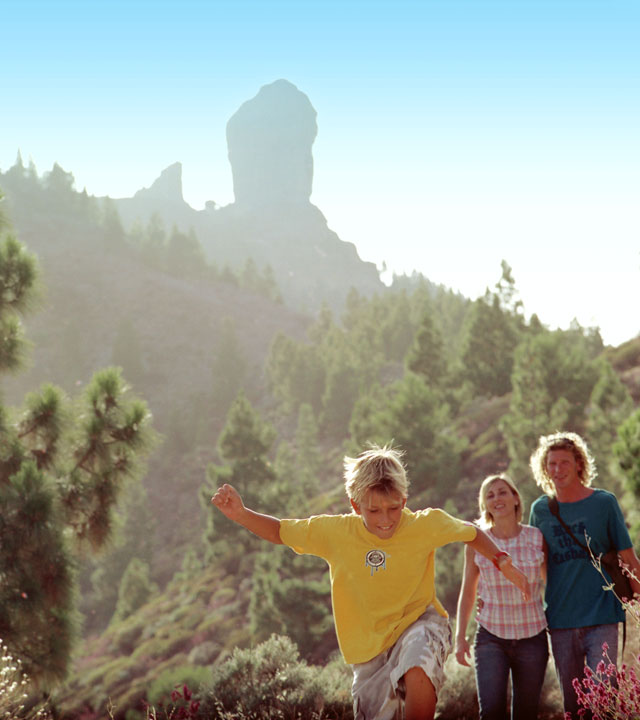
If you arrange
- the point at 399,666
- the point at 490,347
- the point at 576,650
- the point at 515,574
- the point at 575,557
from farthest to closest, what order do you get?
1. the point at 490,347
2. the point at 575,557
3. the point at 576,650
4. the point at 515,574
5. the point at 399,666

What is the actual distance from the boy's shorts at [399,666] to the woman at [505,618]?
849mm

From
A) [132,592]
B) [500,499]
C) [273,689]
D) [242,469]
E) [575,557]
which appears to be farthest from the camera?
[132,592]

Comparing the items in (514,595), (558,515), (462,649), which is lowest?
(462,649)

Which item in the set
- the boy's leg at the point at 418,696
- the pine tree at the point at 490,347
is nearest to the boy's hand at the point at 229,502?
the boy's leg at the point at 418,696

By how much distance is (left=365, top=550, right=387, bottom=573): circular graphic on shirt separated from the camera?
325 cm

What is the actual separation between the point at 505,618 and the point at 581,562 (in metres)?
0.57

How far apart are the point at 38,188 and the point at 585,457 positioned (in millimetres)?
128606

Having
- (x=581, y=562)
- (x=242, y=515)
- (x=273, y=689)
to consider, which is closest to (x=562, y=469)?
(x=581, y=562)

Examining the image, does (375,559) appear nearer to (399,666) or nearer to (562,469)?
(399,666)

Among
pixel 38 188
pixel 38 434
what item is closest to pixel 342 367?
pixel 38 434

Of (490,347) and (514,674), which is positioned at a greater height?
(490,347)

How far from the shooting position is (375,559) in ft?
10.7

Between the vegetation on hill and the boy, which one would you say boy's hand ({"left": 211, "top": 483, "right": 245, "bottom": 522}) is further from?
the vegetation on hill

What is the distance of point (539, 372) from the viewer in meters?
24.3
